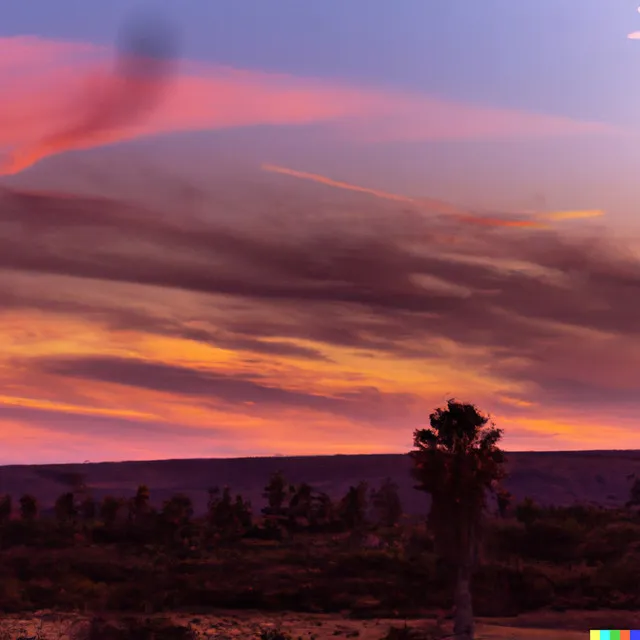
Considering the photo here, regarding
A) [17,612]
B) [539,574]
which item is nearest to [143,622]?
[17,612]

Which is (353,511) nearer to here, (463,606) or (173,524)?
(173,524)

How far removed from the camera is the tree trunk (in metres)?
40.3

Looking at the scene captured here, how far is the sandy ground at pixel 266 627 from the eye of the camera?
4269 cm

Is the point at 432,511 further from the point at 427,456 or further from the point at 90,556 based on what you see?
the point at 90,556

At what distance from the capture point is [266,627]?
46.4 meters

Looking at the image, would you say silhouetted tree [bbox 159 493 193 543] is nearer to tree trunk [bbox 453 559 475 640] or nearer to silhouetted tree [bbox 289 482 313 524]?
silhouetted tree [bbox 289 482 313 524]

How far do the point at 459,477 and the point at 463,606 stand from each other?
527cm

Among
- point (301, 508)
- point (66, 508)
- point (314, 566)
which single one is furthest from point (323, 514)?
point (314, 566)

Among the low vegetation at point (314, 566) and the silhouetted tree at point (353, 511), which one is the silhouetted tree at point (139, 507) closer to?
the low vegetation at point (314, 566)

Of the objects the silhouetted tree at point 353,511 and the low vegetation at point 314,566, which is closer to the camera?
the low vegetation at point 314,566

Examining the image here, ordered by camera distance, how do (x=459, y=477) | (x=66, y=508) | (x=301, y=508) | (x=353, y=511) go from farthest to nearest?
(x=66, y=508) < (x=301, y=508) < (x=353, y=511) < (x=459, y=477)

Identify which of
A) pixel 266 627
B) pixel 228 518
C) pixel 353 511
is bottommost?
pixel 266 627

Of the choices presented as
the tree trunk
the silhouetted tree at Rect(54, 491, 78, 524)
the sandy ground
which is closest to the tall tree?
the tree trunk

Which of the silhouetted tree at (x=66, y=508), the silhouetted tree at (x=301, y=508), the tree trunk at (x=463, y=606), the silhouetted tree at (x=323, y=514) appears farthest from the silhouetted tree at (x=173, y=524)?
the tree trunk at (x=463, y=606)
